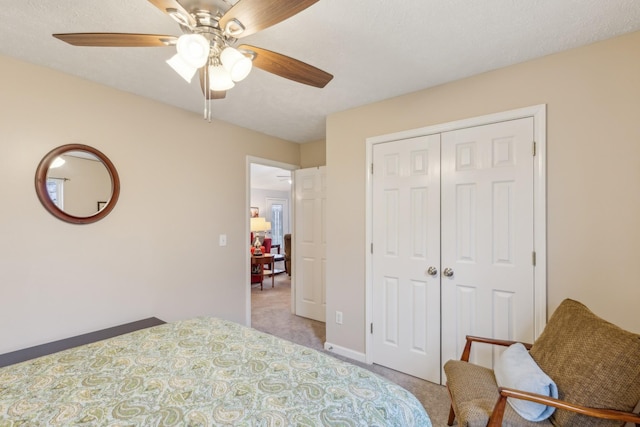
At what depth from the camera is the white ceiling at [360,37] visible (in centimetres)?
149

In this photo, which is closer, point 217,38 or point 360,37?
point 217,38

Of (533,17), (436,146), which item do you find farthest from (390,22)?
(436,146)

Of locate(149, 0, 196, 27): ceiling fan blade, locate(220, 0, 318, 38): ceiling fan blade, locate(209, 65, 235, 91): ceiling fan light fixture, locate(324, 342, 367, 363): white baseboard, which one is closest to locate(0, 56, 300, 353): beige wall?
locate(324, 342, 367, 363): white baseboard

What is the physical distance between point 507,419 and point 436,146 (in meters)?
1.77

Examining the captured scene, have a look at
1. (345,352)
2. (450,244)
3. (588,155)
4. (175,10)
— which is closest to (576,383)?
(450,244)

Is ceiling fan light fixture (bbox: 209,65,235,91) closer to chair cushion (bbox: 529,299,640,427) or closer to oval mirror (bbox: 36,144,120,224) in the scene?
oval mirror (bbox: 36,144,120,224)

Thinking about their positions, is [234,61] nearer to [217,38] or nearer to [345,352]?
[217,38]

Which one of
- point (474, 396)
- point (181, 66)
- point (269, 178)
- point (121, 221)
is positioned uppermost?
point (269, 178)

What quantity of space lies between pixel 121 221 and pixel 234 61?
5.98ft

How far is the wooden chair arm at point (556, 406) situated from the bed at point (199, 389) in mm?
410

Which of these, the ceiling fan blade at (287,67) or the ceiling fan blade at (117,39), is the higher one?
the ceiling fan blade at (117,39)

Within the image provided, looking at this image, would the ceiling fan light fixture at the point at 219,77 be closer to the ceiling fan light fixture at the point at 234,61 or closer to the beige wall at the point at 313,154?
the ceiling fan light fixture at the point at 234,61

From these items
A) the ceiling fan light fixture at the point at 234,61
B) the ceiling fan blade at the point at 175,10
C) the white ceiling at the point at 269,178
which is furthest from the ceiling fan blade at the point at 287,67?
the white ceiling at the point at 269,178

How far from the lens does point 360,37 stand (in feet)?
5.67
